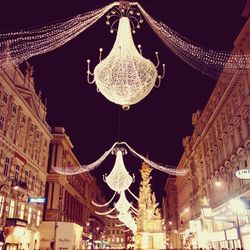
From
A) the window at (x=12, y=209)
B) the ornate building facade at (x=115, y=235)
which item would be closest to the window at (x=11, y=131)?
the window at (x=12, y=209)

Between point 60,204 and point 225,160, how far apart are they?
29.5 meters

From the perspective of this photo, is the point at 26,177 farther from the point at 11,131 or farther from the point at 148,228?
the point at 148,228

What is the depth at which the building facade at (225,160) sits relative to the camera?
89.6 feet

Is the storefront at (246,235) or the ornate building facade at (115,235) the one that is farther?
the ornate building facade at (115,235)

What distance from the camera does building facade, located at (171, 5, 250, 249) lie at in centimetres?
2731

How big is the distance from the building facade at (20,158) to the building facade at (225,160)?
773 inches

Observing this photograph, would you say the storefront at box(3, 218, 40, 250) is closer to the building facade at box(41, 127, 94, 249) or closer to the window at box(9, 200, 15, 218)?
the window at box(9, 200, 15, 218)

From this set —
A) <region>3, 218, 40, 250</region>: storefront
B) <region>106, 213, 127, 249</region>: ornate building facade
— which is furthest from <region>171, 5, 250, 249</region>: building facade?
<region>106, 213, 127, 249</region>: ornate building facade

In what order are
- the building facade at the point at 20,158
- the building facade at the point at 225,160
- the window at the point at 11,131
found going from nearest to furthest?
the building facade at the point at 225,160 → the building facade at the point at 20,158 → the window at the point at 11,131

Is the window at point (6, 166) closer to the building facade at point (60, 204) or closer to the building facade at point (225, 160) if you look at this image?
the building facade at point (60, 204)

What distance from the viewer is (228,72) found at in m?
31.2

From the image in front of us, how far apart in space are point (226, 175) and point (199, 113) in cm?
1764

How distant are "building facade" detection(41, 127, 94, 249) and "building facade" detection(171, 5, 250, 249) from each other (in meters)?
16.9

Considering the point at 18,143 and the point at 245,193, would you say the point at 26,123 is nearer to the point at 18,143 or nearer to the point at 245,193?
the point at 18,143
